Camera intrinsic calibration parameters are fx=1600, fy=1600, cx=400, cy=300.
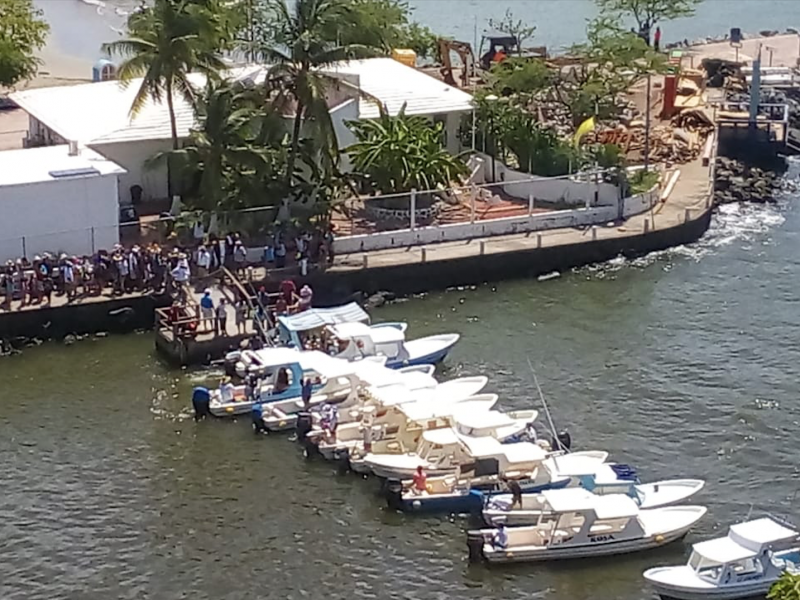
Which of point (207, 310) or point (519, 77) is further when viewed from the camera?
point (519, 77)

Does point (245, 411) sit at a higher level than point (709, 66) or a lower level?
lower

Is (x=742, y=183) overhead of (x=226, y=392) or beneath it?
overhead

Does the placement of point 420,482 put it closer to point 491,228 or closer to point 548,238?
point 491,228

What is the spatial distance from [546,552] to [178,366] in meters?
14.4

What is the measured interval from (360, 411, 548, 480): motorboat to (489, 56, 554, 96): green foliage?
1083 inches

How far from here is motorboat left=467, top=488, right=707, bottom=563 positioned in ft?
109

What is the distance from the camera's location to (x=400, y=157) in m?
52.9

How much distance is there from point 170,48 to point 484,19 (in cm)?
6846

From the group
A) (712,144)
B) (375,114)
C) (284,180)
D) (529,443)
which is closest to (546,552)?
(529,443)

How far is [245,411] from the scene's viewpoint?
133ft

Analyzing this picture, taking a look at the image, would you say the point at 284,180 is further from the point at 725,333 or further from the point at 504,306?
the point at 725,333

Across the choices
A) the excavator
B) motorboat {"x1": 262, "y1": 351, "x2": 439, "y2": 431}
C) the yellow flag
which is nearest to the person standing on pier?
motorboat {"x1": 262, "y1": 351, "x2": 439, "y2": 431}

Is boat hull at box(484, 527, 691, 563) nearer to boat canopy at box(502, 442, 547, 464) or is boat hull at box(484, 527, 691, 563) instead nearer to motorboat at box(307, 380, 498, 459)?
boat canopy at box(502, 442, 547, 464)

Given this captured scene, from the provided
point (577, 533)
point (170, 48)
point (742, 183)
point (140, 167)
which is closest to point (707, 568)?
point (577, 533)
